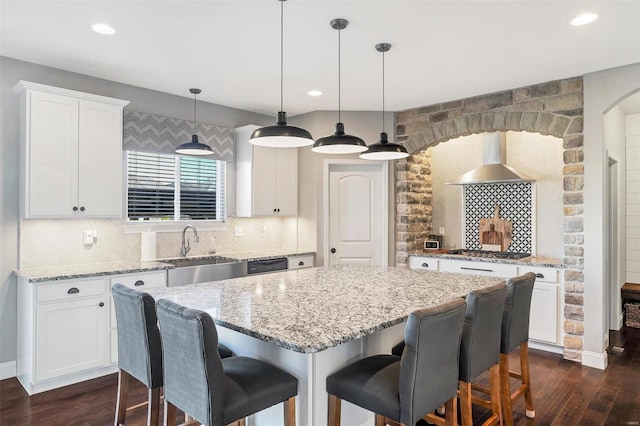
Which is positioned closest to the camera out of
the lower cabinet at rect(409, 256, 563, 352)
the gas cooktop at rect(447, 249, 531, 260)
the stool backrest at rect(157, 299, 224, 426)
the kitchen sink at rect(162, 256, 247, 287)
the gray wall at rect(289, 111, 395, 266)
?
the stool backrest at rect(157, 299, 224, 426)

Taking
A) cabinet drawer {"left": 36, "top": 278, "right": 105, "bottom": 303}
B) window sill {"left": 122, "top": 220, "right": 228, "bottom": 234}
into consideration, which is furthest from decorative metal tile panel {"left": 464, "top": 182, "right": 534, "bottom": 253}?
cabinet drawer {"left": 36, "top": 278, "right": 105, "bottom": 303}

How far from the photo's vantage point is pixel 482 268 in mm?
4566

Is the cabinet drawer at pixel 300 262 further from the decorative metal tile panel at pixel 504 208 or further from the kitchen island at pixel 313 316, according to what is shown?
the decorative metal tile panel at pixel 504 208

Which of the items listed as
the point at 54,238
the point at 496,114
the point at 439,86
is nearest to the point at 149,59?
the point at 54,238

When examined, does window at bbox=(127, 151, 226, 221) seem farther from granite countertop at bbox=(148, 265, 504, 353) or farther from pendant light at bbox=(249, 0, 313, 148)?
pendant light at bbox=(249, 0, 313, 148)

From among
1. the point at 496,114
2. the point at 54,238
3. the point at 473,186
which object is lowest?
the point at 54,238

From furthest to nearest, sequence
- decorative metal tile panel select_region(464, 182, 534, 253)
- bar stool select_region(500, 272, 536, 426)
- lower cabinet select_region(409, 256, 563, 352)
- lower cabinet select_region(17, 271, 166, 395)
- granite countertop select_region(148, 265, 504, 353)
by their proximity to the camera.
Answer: decorative metal tile panel select_region(464, 182, 534, 253), lower cabinet select_region(409, 256, 563, 352), lower cabinet select_region(17, 271, 166, 395), bar stool select_region(500, 272, 536, 426), granite countertop select_region(148, 265, 504, 353)

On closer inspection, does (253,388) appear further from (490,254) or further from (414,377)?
(490,254)

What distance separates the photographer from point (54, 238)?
369 cm

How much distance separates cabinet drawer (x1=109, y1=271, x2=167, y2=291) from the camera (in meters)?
3.53

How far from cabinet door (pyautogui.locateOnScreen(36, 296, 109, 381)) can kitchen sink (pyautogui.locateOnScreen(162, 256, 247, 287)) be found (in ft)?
2.19

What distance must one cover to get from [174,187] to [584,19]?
413 centimetres

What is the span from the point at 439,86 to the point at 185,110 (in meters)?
2.88

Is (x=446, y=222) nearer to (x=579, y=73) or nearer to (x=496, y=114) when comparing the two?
(x=496, y=114)
